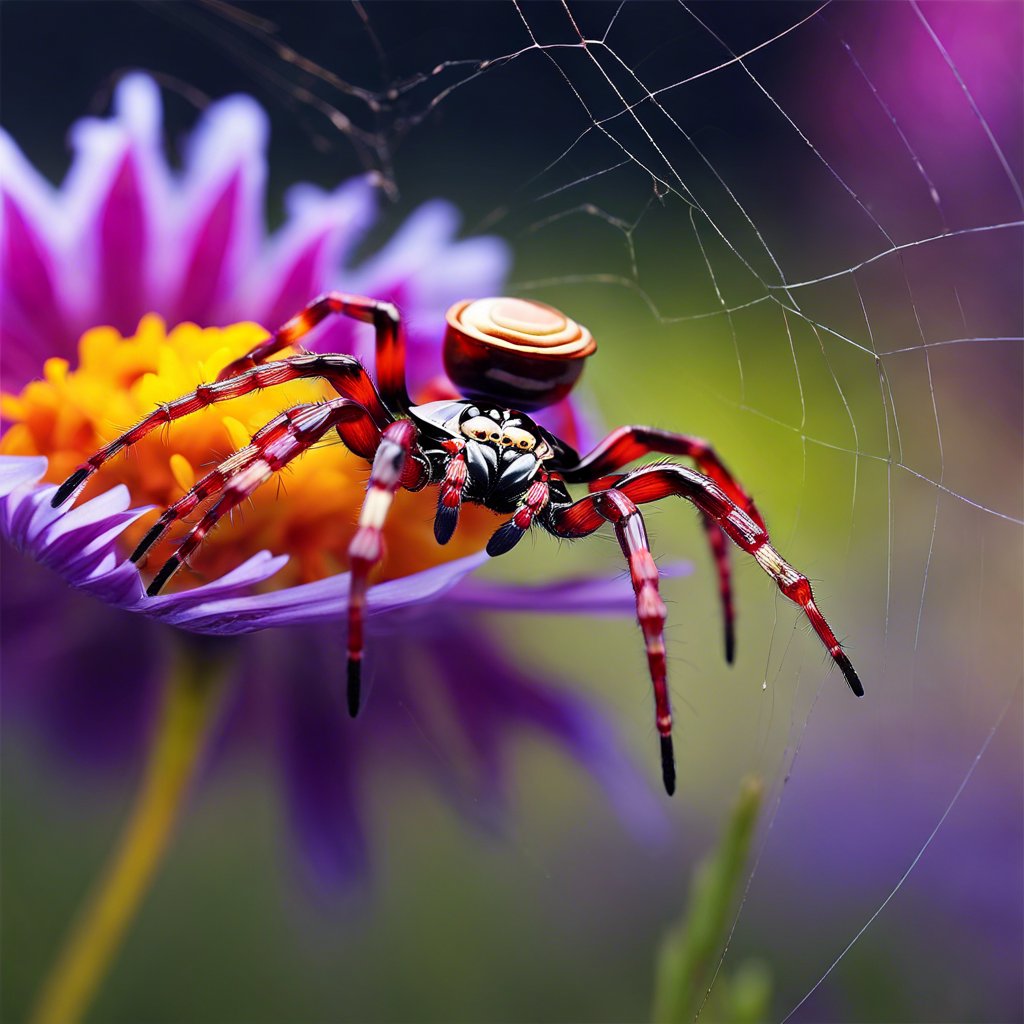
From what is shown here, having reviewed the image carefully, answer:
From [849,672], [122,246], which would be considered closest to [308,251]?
[122,246]

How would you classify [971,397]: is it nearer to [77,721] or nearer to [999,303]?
[999,303]

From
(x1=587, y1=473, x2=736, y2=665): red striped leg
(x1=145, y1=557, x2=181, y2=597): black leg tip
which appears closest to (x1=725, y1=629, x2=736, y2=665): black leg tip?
(x1=587, y1=473, x2=736, y2=665): red striped leg

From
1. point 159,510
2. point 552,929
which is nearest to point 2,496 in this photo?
point 159,510

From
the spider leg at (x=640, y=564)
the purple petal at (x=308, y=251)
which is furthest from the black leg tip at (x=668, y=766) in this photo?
the purple petal at (x=308, y=251)

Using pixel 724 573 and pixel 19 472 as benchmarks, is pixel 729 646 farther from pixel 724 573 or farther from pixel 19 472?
pixel 19 472

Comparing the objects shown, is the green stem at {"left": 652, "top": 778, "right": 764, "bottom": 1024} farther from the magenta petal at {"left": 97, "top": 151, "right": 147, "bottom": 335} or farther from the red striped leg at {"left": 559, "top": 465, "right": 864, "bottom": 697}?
the magenta petal at {"left": 97, "top": 151, "right": 147, "bottom": 335}

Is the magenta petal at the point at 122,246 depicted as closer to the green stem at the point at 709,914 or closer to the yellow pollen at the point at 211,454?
the yellow pollen at the point at 211,454

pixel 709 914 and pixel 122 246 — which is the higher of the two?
pixel 122 246
